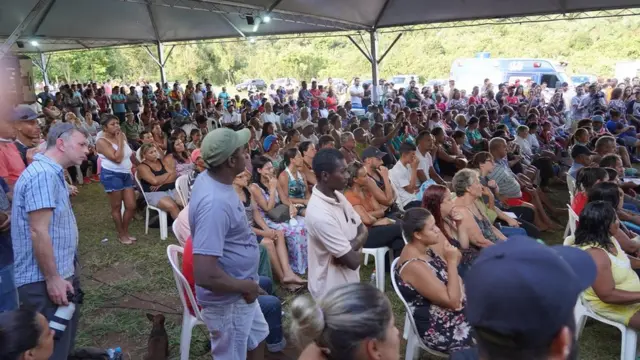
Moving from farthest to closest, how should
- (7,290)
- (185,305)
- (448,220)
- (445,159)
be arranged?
1. (445,159)
2. (448,220)
3. (185,305)
4. (7,290)

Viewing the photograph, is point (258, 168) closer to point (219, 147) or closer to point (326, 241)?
point (326, 241)

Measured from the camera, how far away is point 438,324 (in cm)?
236

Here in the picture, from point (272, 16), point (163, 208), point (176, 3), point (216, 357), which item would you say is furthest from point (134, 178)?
point (272, 16)

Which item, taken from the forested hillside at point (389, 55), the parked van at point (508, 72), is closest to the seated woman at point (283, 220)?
the parked van at point (508, 72)

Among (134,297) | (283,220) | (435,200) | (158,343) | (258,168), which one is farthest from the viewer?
(258,168)

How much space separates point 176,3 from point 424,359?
378 inches

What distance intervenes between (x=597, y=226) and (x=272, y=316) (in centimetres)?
192

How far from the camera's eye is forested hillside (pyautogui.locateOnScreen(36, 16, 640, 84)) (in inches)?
1121

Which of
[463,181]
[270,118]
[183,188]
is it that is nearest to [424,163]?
[463,181]

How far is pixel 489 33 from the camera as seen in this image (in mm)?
31297

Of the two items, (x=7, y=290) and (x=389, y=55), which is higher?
(x=389, y=55)

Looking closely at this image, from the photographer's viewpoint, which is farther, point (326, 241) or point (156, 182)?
point (156, 182)

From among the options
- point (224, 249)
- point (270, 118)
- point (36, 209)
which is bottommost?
point (224, 249)

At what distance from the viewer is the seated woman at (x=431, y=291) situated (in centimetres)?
233
